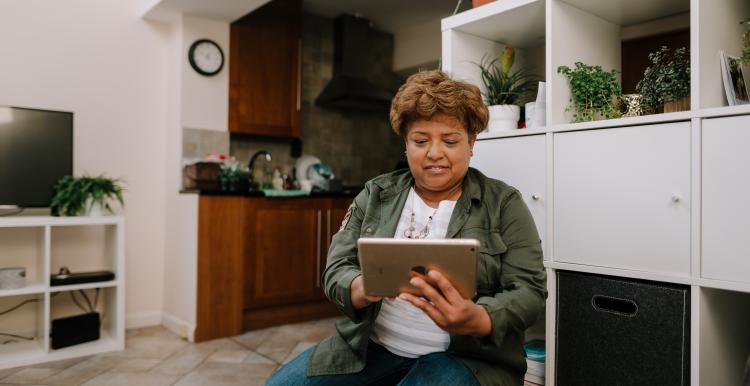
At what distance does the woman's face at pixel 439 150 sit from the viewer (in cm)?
129

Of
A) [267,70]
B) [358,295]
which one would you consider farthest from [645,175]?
[267,70]

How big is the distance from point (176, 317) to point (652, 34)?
10.3ft

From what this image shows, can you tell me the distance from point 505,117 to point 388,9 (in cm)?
306

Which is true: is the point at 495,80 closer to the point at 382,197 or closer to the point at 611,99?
the point at 611,99

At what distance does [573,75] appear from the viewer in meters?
1.70

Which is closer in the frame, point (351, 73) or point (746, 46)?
point (746, 46)

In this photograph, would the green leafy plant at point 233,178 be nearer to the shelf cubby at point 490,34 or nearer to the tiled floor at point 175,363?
the tiled floor at point 175,363

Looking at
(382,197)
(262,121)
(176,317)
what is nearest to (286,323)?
(176,317)

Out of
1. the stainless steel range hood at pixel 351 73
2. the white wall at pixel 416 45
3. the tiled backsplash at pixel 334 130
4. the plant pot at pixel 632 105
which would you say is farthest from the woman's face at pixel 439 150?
the white wall at pixel 416 45

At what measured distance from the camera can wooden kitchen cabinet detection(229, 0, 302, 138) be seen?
3719 millimetres

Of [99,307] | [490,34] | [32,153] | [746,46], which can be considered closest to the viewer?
[746,46]

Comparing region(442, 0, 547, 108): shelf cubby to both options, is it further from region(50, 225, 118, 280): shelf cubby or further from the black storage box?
the black storage box

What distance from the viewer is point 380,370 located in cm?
127

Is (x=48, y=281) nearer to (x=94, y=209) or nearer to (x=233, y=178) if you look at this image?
(x=94, y=209)
